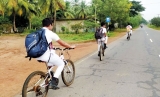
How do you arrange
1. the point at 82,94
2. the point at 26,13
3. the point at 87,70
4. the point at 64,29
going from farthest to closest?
the point at 64,29 → the point at 26,13 → the point at 87,70 → the point at 82,94

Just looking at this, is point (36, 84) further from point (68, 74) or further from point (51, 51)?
point (68, 74)

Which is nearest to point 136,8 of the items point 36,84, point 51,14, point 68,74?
point 51,14

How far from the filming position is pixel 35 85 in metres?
4.66

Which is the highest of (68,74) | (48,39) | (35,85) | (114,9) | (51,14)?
(114,9)

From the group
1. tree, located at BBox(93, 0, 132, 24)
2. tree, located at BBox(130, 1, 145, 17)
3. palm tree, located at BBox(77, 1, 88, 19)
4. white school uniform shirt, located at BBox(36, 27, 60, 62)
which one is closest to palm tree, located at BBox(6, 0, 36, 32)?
tree, located at BBox(93, 0, 132, 24)


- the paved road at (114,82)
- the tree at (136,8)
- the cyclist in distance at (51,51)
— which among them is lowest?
the paved road at (114,82)

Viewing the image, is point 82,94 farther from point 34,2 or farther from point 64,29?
point 34,2

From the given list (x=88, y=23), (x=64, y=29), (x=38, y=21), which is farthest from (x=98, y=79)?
(x=38, y=21)

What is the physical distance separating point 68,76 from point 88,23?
1206 inches

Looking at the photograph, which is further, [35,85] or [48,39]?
[48,39]

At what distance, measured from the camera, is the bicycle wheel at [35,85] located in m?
4.50

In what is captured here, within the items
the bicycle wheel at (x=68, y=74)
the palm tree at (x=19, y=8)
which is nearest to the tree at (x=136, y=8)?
the palm tree at (x=19, y=8)

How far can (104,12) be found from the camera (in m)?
45.9

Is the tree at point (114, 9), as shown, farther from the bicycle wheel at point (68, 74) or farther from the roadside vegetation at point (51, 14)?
the bicycle wheel at point (68, 74)
